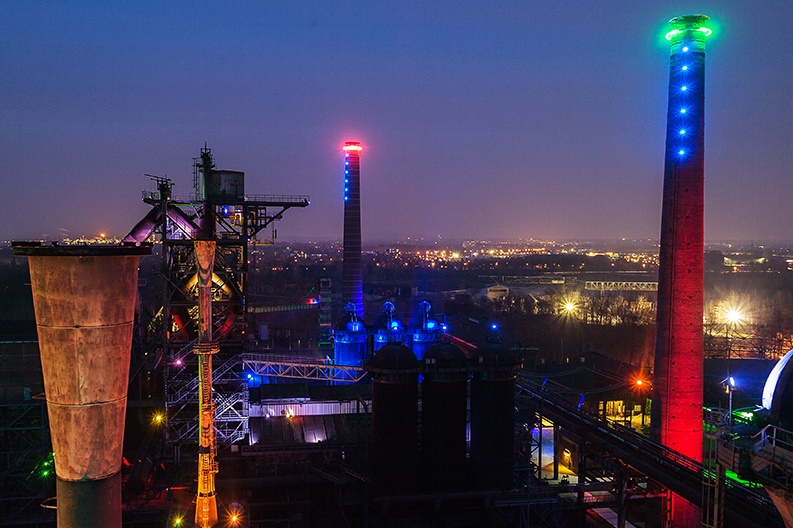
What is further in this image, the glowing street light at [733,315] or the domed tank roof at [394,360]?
the glowing street light at [733,315]

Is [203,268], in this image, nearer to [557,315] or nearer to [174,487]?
[174,487]

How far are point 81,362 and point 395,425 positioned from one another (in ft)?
46.0

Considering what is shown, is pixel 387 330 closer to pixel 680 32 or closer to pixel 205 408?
pixel 205 408

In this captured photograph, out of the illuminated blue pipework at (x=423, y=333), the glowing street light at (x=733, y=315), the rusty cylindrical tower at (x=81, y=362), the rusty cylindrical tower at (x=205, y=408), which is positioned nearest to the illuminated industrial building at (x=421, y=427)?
the rusty cylindrical tower at (x=205, y=408)

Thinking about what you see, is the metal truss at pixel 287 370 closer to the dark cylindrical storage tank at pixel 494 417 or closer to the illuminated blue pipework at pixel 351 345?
the illuminated blue pipework at pixel 351 345

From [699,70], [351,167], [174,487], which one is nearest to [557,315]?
[351,167]

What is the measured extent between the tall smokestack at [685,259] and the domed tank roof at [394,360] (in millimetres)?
10169

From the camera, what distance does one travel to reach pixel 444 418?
24.0 meters

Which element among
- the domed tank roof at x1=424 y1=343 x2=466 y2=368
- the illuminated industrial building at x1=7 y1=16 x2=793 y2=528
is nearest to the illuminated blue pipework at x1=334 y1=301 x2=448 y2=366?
the illuminated industrial building at x1=7 y1=16 x2=793 y2=528

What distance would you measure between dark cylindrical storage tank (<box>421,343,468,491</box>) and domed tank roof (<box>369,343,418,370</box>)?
28.4 inches

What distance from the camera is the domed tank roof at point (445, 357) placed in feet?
78.2

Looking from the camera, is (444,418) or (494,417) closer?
(444,418)

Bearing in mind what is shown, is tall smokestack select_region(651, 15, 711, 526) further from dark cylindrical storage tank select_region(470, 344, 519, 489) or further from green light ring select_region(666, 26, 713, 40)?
dark cylindrical storage tank select_region(470, 344, 519, 489)

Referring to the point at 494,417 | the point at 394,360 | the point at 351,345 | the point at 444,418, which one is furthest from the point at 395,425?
the point at 351,345
